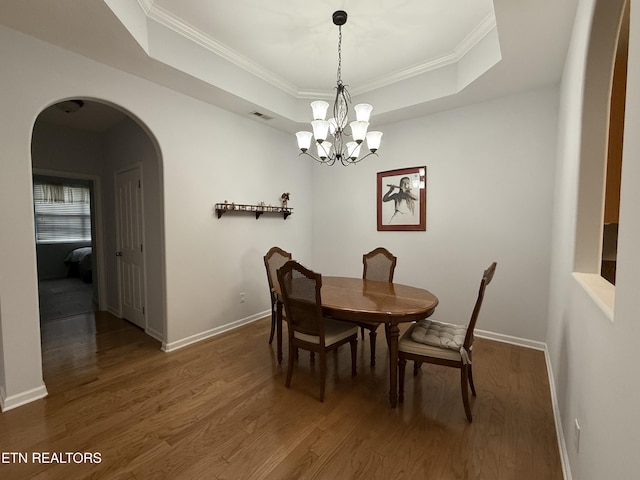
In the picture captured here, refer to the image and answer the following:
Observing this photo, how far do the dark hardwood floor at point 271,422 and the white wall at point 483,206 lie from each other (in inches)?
26.0

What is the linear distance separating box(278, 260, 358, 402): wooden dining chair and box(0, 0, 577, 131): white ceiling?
2122mm

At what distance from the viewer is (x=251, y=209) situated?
364 cm

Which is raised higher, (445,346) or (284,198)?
(284,198)

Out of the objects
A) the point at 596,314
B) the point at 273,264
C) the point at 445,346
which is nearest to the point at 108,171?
the point at 273,264

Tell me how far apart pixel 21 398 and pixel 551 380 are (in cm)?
415

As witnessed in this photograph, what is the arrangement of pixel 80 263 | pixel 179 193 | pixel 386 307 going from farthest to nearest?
pixel 80 263 → pixel 179 193 → pixel 386 307

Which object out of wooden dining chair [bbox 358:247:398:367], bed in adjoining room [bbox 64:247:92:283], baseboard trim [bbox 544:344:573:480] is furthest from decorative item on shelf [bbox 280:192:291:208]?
bed in adjoining room [bbox 64:247:92:283]

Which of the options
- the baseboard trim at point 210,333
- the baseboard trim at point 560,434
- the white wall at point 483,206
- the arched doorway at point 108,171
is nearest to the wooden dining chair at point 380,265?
the white wall at point 483,206

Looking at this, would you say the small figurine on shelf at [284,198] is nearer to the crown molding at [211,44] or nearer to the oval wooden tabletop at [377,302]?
the crown molding at [211,44]

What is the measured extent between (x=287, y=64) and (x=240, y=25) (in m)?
0.72

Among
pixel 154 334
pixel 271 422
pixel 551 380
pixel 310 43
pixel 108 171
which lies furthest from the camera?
pixel 108 171

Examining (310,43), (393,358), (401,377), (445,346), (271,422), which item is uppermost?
(310,43)

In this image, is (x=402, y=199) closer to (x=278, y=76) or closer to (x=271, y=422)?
(x=278, y=76)

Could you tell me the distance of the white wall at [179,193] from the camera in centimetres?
205
